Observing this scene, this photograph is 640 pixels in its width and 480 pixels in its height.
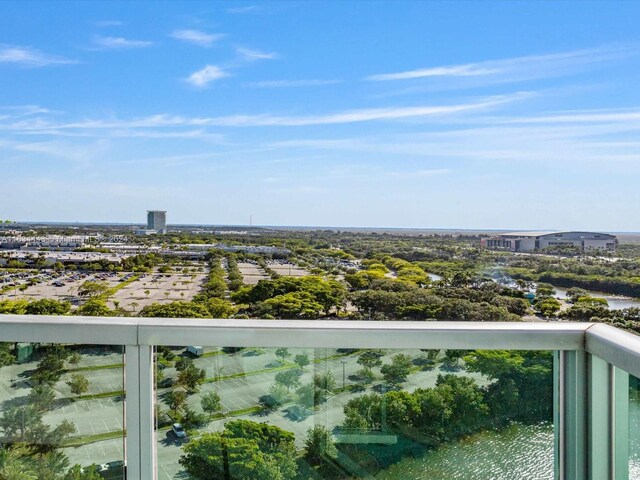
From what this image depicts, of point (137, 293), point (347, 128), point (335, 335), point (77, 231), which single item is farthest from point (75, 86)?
point (335, 335)

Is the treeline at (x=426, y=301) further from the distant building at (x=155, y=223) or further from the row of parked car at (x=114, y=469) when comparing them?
the row of parked car at (x=114, y=469)

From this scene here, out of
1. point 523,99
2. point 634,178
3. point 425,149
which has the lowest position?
point 634,178

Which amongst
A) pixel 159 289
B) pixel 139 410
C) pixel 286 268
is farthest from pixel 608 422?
pixel 159 289

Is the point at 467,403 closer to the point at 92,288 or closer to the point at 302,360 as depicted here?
the point at 302,360

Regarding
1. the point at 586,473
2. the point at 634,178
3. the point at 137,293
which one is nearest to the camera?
the point at 586,473

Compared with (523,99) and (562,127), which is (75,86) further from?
(562,127)
